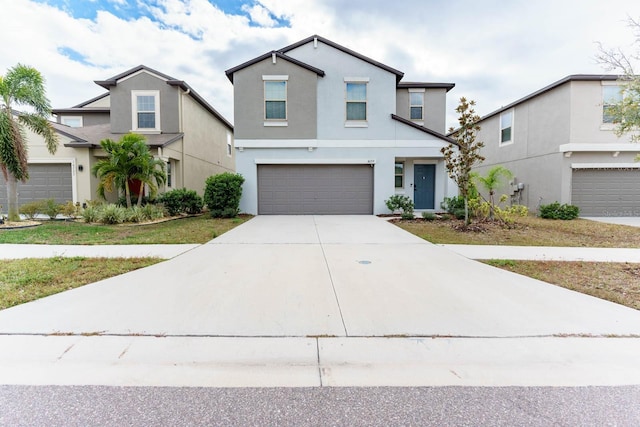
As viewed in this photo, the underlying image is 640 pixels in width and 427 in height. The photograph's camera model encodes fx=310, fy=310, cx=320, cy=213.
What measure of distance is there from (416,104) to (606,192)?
378 inches

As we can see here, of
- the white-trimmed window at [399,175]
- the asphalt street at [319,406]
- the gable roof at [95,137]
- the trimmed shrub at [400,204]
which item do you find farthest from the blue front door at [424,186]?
the asphalt street at [319,406]

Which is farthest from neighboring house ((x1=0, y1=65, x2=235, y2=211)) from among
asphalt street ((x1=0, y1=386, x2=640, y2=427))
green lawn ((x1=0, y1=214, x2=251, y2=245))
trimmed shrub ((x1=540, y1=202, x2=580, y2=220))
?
trimmed shrub ((x1=540, y1=202, x2=580, y2=220))

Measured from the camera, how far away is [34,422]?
2.15m

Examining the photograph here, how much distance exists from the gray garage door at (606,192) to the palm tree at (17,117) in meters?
21.8

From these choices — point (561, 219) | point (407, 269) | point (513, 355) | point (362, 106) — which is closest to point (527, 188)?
point (561, 219)

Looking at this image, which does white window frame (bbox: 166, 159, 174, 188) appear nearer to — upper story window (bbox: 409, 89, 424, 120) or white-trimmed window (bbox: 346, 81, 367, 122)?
white-trimmed window (bbox: 346, 81, 367, 122)

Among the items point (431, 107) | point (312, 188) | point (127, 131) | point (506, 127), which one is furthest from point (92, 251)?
point (506, 127)

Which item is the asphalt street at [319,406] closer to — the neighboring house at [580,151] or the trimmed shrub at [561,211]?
the trimmed shrub at [561,211]

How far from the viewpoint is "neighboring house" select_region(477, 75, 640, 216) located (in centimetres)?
1329

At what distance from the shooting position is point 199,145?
57.9 ft

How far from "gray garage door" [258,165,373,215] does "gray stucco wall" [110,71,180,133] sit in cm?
565

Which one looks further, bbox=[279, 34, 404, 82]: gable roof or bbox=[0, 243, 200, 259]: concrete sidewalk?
bbox=[279, 34, 404, 82]: gable roof

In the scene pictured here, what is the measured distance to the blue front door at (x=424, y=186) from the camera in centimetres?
1577

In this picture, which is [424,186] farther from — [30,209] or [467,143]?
[30,209]
